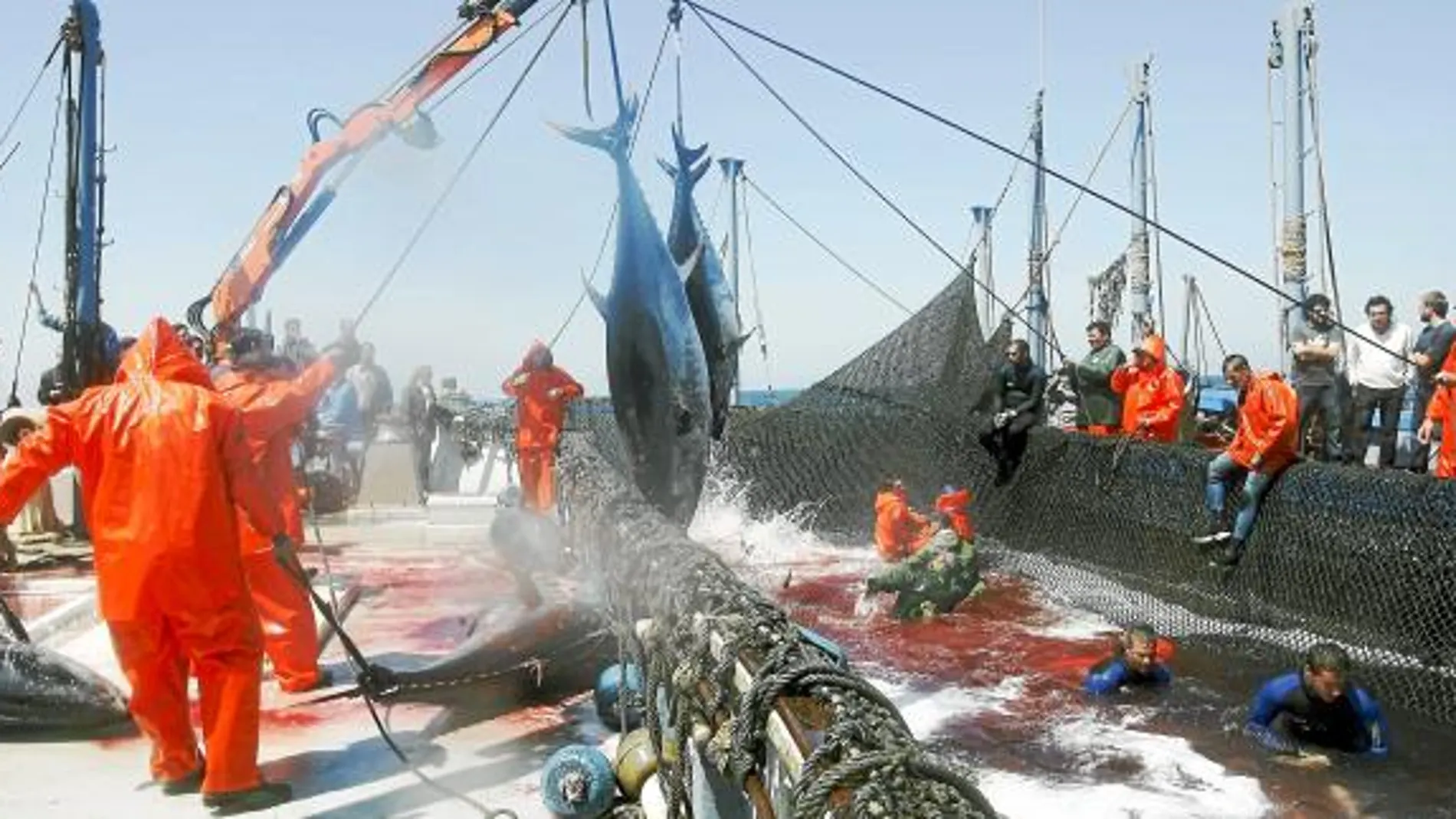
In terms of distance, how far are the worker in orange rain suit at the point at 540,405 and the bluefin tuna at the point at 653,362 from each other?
16.5 feet

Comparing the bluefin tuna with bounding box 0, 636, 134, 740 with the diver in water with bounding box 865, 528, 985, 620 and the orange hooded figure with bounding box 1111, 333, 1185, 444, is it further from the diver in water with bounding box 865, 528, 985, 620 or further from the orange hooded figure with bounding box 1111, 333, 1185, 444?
the orange hooded figure with bounding box 1111, 333, 1185, 444

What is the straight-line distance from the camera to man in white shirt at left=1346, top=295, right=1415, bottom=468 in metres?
10.7

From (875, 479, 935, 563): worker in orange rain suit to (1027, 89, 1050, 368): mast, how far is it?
11308 millimetres

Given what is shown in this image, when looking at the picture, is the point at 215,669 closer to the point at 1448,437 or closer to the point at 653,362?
the point at 653,362

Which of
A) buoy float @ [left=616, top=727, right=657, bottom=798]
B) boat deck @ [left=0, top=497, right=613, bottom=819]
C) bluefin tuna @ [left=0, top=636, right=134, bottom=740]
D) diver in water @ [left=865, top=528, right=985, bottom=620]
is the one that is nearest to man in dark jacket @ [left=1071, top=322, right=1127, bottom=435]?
diver in water @ [left=865, top=528, right=985, bottom=620]


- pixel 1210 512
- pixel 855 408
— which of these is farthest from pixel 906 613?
pixel 855 408

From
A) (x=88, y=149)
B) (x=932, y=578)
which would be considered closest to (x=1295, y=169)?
(x=932, y=578)

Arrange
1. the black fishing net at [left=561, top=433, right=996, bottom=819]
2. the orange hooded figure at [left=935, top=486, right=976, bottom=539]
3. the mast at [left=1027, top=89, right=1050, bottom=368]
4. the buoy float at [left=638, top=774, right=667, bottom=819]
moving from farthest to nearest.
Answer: the mast at [left=1027, top=89, right=1050, bottom=368], the orange hooded figure at [left=935, top=486, right=976, bottom=539], the buoy float at [left=638, top=774, right=667, bottom=819], the black fishing net at [left=561, top=433, right=996, bottom=819]

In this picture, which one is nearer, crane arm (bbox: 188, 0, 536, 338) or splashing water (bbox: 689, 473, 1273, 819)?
splashing water (bbox: 689, 473, 1273, 819)

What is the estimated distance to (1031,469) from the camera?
1403cm

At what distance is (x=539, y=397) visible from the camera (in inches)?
476

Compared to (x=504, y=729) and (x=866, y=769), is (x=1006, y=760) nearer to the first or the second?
(x=504, y=729)

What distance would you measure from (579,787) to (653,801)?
0.32 m

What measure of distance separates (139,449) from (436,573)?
19.8ft
